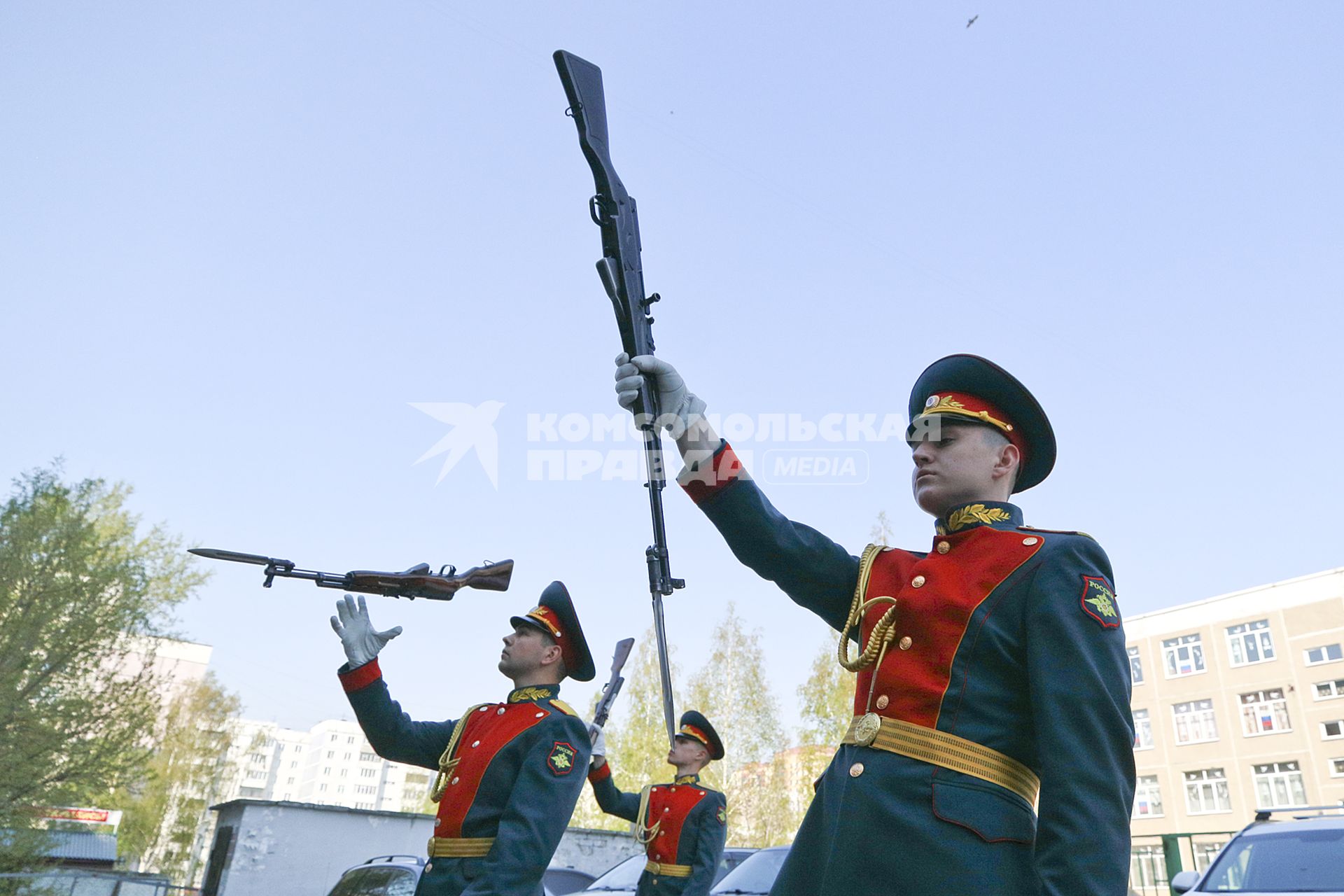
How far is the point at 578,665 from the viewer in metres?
5.13

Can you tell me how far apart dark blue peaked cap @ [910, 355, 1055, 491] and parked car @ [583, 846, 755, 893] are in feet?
21.1

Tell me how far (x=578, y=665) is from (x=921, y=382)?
3058 millimetres

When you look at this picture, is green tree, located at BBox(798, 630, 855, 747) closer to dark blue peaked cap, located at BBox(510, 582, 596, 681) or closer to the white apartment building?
dark blue peaked cap, located at BBox(510, 582, 596, 681)

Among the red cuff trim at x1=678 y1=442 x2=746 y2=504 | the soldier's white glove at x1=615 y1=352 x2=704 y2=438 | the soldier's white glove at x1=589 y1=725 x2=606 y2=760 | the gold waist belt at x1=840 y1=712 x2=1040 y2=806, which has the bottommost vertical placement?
the gold waist belt at x1=840 y1=712 x2=1040 y2=806

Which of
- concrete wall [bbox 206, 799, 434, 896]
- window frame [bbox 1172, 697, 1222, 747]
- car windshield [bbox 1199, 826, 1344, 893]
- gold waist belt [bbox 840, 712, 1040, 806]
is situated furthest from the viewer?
window frame [bbox 1172, 697, 1222, 747]

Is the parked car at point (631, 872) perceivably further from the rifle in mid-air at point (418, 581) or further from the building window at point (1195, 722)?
the building window at point (1195, 722)

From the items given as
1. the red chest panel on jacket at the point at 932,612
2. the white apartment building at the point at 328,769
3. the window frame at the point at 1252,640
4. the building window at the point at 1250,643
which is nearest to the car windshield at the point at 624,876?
the red chest panel on jacket at the point at 932,612

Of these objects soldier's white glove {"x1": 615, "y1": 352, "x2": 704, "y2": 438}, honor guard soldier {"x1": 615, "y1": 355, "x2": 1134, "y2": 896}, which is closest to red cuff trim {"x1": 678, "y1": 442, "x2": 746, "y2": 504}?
honor guard soldier {"x1": 615, "y1": 355, "x2": 1134, "y2": 896}

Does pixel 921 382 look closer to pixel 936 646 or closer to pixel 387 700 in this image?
pixel 936 646

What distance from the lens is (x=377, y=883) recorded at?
789 centimetres

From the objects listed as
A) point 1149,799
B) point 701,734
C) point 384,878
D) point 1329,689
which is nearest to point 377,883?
point 384,878

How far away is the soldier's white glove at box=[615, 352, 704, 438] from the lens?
2375mm

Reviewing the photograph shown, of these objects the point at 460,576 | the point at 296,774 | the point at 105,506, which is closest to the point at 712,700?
the point at 105,506

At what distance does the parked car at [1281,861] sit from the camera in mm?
5812
